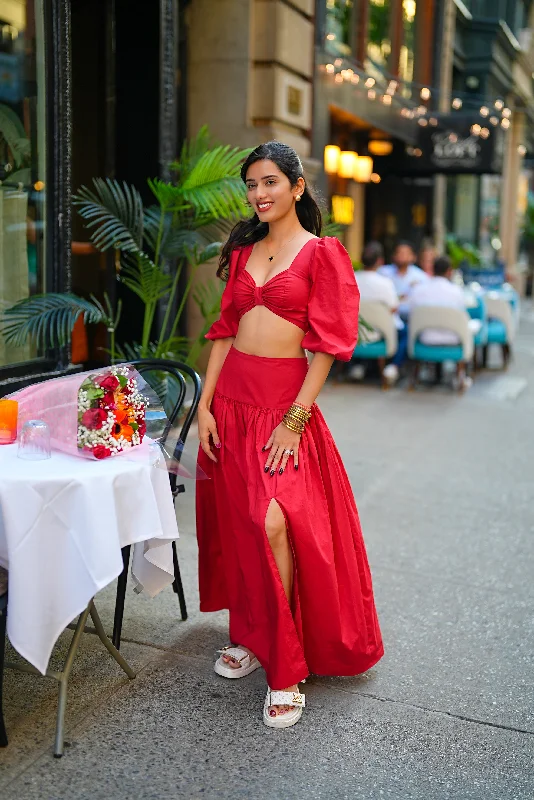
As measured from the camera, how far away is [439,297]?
10.3 metres


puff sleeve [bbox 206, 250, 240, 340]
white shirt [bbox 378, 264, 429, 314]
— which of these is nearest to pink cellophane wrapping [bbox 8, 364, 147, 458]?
puff sleeve [bbox 206, 250, 240, 340]

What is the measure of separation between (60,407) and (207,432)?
0.60m

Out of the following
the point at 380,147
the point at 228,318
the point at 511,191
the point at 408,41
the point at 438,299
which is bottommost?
the point at 438,299

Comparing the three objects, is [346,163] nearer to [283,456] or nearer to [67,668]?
[283,456]

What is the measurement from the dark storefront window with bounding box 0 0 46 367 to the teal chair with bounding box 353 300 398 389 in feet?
17.4

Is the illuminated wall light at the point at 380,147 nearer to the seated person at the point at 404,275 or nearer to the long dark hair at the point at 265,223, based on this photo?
the seated person at the point at 404,275

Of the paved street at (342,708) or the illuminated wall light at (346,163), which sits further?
the illuminated wall light at (346,163)

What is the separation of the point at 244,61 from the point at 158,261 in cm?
384

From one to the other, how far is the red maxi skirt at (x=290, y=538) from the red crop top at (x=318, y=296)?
0.62 feet

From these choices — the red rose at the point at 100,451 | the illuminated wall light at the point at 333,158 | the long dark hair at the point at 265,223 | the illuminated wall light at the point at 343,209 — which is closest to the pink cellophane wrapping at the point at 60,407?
the red rose at the point at 100,451

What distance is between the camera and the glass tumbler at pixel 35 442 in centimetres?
315

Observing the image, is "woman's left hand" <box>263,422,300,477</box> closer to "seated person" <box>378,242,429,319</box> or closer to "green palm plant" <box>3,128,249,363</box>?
"green palm plant" <box>3,128,249,363</box>

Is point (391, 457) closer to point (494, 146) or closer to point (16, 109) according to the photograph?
point (16, 109)

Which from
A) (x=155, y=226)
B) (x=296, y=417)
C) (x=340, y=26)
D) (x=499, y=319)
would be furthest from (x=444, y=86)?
(x=296, y=417)
